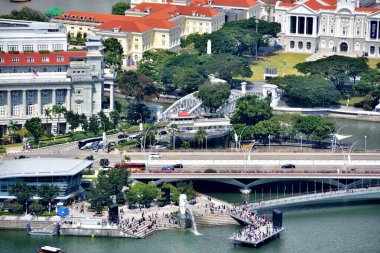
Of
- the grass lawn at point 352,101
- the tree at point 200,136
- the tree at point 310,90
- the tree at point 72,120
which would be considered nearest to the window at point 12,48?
the tree at point 72,120

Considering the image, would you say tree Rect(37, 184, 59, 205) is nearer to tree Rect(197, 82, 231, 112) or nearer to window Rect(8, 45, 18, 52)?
window Rect(8, 45, 18, 52)

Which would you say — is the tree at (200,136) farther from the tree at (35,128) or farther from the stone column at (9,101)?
the stone column at (9,101)

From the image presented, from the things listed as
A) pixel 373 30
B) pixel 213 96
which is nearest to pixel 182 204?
pixel 213 96

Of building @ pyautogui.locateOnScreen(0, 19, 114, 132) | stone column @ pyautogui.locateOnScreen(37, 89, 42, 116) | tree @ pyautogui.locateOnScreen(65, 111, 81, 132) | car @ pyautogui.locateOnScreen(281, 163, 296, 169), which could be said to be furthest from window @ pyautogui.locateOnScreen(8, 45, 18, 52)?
car @ pyautogui.locateOnScreen(281, 163, 296, 169)

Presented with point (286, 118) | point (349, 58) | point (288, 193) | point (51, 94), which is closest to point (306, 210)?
point (288, 193)

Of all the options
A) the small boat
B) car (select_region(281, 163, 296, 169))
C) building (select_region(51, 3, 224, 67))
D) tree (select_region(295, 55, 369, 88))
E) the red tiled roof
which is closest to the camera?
the small boat

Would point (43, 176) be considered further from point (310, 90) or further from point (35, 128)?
point (310, 90)
